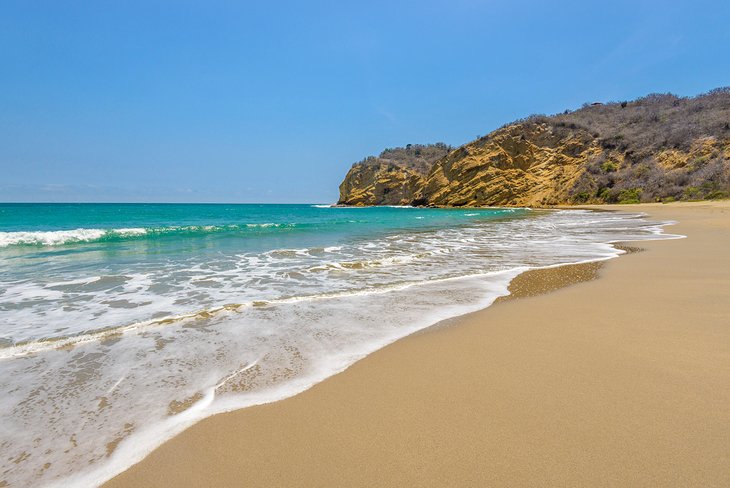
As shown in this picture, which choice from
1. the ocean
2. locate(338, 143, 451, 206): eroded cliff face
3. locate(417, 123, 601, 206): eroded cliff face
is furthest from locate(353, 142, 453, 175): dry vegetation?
the ocean

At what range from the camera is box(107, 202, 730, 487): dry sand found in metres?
1.71

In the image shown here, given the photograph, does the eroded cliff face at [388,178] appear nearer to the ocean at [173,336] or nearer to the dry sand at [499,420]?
the ocean at [173,336]

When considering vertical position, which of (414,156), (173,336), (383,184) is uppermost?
(414,156)

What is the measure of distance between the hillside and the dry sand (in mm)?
38646

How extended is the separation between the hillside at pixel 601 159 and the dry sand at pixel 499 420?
127 feet

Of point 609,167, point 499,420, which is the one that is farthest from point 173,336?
point 609,167

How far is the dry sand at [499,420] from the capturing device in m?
1.71

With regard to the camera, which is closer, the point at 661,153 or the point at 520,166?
the point at 661,153

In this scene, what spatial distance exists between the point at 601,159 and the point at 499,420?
173ft

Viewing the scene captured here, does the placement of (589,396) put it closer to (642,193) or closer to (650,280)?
(650,280)

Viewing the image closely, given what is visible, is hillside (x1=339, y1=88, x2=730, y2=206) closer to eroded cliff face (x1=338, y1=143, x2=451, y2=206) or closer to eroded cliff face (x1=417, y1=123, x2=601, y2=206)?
eroded cliff face (x1=417, y1=123, x2=601, y2=206)

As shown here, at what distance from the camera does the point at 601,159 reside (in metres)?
45.2

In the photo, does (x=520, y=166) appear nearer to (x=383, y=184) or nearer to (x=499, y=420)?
(x=383, y=184)

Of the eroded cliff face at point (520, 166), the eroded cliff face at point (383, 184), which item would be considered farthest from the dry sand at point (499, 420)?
the eroded cliff face at point (383, 184)
